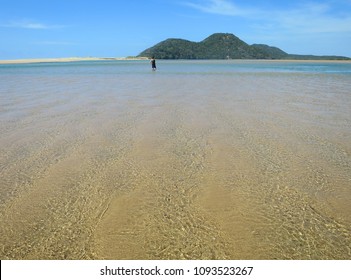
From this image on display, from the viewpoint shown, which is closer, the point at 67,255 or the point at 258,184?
the point at 67,255

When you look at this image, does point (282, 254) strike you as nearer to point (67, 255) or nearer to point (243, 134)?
point (67, 255)

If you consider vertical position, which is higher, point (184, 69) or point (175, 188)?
point (175, 188)

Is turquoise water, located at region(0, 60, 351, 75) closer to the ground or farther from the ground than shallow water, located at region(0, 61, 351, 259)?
closer to the ground

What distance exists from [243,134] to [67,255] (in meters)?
4.53

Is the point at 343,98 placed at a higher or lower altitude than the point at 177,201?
lower

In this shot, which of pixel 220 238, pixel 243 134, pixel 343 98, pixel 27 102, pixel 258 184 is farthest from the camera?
pixel 343 98

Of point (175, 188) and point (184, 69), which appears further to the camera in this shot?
point (184, 69)

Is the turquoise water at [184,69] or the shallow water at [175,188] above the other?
the shallow water at [175,188]

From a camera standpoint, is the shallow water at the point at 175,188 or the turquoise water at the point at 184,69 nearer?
the shallow water at the point at 175,188

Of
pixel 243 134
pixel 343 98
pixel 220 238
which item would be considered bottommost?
pixel 343 98

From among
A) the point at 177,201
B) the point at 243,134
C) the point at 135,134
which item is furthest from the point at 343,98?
the point at 177,201

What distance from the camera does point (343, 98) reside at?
1188 cm

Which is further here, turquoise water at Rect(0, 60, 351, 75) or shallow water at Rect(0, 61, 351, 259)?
turquoise water at Rect(0, 60, 351, 75)
